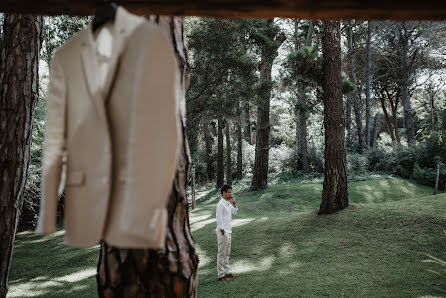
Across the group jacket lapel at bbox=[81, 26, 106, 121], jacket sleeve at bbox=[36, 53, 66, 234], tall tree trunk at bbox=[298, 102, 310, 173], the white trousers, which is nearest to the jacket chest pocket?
jacket sleeve at bbox=[36, 53, 66, 234]

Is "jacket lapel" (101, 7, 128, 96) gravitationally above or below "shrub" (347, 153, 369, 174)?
above

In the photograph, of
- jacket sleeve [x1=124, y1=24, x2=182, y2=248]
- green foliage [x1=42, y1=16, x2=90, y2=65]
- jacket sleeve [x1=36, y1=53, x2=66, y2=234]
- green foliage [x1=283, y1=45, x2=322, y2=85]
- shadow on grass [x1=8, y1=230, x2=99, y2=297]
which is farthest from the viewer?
green foliage [x1=42, y1=16, x2=90, y2=65]

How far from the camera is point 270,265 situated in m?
8.73

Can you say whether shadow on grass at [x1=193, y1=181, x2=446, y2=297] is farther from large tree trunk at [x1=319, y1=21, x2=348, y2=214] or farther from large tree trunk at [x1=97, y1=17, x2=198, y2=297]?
large tree trunk at [x1=97, y1=17, x2=198, y2=297]

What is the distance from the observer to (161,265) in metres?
2.46

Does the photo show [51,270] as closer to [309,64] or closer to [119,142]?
[119,142]

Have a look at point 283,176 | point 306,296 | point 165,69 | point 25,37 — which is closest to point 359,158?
point 283,176

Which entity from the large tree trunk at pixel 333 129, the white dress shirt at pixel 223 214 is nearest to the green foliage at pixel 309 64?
the large tree trunk at pixel 333 129

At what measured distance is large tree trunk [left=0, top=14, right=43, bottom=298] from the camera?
4.60 m

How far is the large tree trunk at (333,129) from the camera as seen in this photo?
1121cm

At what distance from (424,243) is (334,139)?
376 centimetres

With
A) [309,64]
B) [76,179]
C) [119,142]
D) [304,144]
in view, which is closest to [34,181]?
[309,64]

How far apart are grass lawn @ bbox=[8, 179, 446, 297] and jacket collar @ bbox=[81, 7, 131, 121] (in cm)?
561

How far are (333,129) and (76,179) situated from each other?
10.2m
